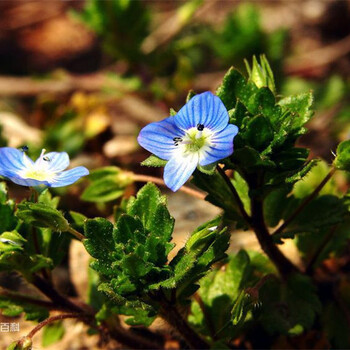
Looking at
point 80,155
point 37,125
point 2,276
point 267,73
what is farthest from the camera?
point 37,125

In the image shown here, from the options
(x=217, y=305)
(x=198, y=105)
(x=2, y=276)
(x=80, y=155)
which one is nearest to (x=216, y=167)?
(x=198, y=105)

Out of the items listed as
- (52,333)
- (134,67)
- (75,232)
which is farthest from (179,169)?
(134,67)

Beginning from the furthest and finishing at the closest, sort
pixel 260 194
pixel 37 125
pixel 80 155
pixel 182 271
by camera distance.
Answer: pixel 37 125, pixel 80 155, pixel 260 194, pixel 182 271

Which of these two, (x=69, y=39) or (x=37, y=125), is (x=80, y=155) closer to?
(x=37, y=125)

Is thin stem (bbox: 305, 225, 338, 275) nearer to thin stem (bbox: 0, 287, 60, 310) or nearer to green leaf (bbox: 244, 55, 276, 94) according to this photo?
green leaf (bbox: 244, 55, 276, 94)

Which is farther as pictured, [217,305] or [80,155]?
[80,155]

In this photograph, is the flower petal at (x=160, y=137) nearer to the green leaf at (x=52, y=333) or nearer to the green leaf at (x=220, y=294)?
the green leaf at (x=220, y=294)

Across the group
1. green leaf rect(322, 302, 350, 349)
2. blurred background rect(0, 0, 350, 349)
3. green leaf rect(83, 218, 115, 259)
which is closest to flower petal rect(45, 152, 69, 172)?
green leaf rect(83, 218, 115, 259)

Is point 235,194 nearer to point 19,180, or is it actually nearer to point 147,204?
point 147,204
